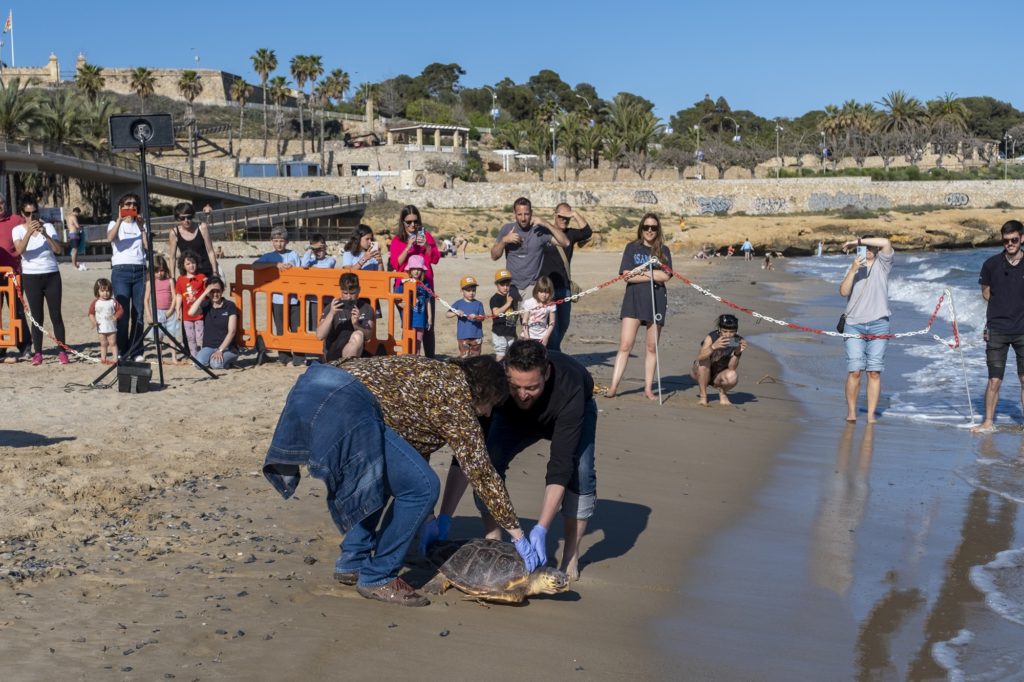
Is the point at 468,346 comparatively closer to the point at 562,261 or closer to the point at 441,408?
the point at 562,261

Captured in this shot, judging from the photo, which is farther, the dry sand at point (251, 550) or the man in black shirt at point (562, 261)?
the man in black shirt at point (562, 261)

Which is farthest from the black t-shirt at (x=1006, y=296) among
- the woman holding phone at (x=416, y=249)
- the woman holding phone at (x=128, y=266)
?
the woman holding phone at (x=128, y=266)

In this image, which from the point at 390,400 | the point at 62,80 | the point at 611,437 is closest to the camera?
the point at 390,400

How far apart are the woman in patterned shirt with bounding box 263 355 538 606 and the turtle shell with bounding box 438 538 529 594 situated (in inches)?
2.7

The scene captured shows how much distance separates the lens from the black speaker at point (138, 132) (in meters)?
9.76

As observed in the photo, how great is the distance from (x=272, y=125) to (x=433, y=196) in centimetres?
3087

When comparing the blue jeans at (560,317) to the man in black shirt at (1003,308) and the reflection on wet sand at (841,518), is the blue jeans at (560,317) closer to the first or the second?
the reflection on wet sand at (841,518)

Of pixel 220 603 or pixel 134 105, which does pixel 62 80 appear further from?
pixel 220 603

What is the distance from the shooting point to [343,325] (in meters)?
9.93

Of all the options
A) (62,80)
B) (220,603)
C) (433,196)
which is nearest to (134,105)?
(62,80)

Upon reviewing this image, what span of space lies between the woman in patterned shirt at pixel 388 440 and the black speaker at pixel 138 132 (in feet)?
20.0

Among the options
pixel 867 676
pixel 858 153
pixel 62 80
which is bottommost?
pixel 867 676

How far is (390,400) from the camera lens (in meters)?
4.50

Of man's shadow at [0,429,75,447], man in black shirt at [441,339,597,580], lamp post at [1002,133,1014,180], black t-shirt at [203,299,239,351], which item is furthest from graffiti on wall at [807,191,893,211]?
man in black shirt at [441,339,597,580]
